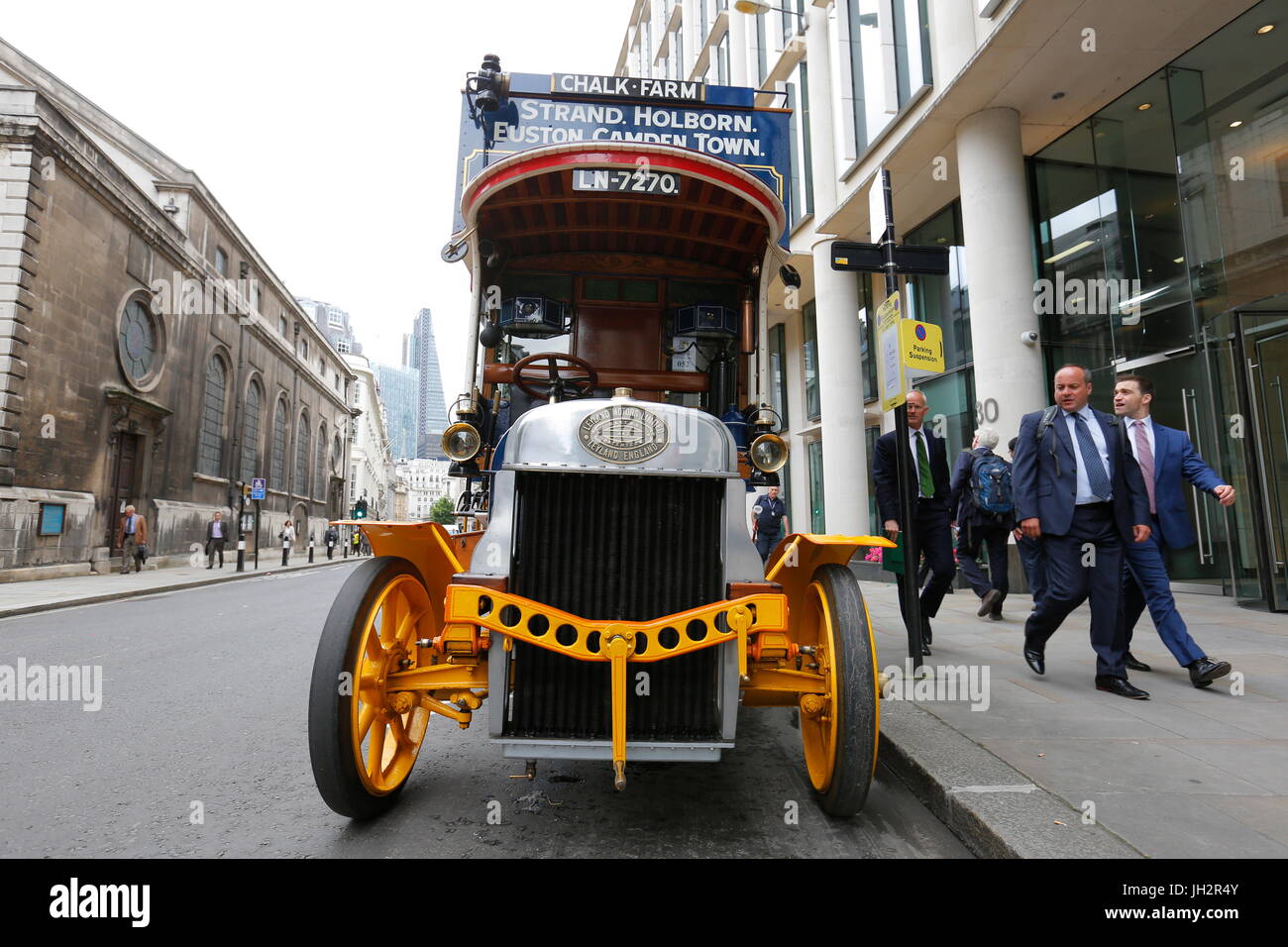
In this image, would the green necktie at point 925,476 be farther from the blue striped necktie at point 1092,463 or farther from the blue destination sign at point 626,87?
the blue destination sign at point 626,87

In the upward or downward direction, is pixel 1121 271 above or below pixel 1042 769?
above

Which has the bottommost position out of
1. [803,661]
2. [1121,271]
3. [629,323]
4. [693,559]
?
[803,661]

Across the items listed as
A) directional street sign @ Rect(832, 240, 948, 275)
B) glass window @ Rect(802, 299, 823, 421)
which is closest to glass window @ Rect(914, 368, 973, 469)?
glass window @ Rect(802, 299, 823, 421)

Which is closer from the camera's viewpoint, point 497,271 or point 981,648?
point 497,271

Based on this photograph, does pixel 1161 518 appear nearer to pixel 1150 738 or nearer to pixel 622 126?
pixel 1150 738

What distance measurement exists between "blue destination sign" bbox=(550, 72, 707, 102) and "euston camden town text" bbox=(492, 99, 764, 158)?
11 centimetres

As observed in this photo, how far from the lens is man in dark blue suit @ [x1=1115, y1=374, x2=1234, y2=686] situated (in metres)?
4.29

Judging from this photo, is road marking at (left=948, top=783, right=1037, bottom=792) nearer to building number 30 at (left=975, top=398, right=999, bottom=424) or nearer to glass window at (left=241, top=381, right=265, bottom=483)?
building number 30 at (left=975, top=398, right=999, bottom=424)

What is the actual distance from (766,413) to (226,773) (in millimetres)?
3327

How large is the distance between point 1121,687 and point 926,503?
185 centimetres
